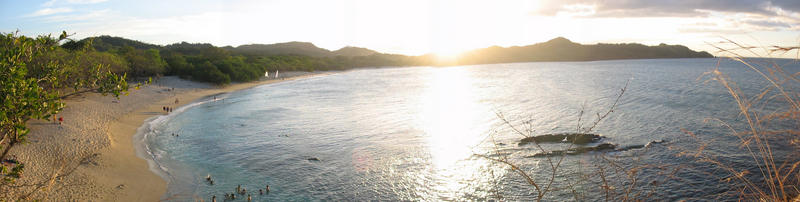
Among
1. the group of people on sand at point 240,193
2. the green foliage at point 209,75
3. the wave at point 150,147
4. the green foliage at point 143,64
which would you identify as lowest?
the group of people on sand at point 240,193

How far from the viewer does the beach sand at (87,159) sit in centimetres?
1446

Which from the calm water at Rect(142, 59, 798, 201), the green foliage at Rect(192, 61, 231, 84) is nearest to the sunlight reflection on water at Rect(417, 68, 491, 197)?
the calm water at Rect(142, 59, 798, 201)

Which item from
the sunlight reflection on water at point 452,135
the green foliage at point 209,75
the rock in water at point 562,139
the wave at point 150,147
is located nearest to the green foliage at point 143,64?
the green foliage at point 209,75

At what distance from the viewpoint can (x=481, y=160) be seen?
20.8 m

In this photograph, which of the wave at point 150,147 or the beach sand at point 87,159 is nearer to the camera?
the beach sand at point 87,159

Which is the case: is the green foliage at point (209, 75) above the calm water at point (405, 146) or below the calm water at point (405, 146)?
above

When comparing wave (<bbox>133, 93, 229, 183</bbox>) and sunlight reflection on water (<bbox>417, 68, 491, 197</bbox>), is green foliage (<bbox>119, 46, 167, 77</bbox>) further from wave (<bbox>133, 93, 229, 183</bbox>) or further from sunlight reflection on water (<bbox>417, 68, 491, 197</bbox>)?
sunlight reflection on water (<bbox>417, 68, 491, 197</bbox>)

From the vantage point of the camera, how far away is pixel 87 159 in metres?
17.6

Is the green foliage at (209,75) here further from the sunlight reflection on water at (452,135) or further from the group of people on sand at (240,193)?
the group of people on sand at (240,193)

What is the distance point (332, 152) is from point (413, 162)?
4.88 m

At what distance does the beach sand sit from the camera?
14461mm

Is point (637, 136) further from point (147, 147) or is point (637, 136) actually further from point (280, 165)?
point (147, 147)

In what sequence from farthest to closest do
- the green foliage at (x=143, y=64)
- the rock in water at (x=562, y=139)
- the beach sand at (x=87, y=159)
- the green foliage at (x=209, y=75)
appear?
the green foliage at (x=209, y=75) < the green foliage at (x=143, y=64) < the rock in water at (x=562, y=139) < the beach sand at (x=87, y=159)

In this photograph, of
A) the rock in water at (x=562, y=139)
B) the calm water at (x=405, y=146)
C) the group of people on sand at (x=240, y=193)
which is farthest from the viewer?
the rock in water at (x=562, y=139)
